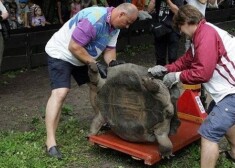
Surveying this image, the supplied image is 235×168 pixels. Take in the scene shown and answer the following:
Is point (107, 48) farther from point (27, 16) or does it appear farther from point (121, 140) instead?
→ point (27, 16)

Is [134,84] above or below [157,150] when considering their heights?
above

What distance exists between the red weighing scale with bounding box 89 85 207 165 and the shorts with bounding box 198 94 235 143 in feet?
2.12

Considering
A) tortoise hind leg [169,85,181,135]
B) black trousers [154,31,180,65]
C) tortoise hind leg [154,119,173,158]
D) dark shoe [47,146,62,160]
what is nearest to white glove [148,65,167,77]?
tortoise hind leg [169,85,181,135]

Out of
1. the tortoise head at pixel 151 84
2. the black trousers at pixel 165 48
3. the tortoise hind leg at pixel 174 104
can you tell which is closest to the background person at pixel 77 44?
the tortoise head at pixel 151 84

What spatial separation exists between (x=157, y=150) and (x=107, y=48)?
144 centimetres

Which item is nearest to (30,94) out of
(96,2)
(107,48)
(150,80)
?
(107,48)

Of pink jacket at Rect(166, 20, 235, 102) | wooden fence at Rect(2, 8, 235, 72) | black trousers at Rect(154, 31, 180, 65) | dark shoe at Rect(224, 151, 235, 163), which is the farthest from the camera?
wooden fence at Rect(2, 8, 235, 72)

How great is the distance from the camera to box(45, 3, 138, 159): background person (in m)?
4.82

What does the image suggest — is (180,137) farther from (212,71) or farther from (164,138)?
(212,71)

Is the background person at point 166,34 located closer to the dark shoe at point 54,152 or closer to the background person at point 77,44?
the background person at point 77,44

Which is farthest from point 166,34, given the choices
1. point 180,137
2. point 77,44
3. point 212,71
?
point 212,71

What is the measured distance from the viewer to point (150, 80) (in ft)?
14.5

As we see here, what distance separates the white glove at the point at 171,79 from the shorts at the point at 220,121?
1.59 ft

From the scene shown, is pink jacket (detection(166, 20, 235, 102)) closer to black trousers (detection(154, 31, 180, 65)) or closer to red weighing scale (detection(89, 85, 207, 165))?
red weighing scale (detection(89, 85, 207, 165))
